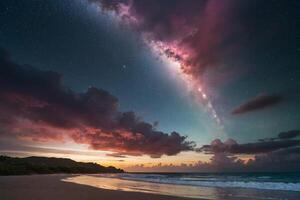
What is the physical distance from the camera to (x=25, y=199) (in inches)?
599

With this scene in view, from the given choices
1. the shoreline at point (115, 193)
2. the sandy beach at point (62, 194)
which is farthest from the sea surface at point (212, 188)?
the sandy beach at point (62, 194)

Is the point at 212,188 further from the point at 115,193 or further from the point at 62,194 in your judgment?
the point at 62,194

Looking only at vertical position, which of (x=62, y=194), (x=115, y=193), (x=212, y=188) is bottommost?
(x=62, y=194)

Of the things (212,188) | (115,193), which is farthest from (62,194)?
(212,188)

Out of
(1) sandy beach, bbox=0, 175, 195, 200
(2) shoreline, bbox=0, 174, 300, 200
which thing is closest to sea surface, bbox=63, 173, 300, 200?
(2) shoreline, bbox=0, 174, 300, 200

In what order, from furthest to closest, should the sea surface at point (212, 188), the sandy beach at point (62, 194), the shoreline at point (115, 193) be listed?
1. the sea surface at point (212, 188)
2. the shoreline at point (115, 193)
3. the sandy beach at point (62, 194)

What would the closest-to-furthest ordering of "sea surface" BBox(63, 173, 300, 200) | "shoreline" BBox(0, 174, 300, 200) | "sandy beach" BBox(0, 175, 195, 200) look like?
"sandy beach" BBox(0, 175, 195, 200) < "shoreline" BBox(0, 174, 300, 200) < "sea surface" BBox(63, 173, 300, 200)

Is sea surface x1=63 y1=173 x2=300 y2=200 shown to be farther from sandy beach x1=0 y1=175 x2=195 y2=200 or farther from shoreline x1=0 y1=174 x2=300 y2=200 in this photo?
sandy beach x1=0 y1=175 x2=195 y2=200

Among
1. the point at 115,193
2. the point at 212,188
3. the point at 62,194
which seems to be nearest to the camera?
the point at 62,194

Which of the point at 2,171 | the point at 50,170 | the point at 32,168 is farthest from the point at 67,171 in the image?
the point at 2,171

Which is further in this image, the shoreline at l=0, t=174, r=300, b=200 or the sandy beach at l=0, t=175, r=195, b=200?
the shoreline at l=0, t=174, r=300, b=200

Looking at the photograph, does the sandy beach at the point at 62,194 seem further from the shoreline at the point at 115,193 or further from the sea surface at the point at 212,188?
the sea surface at the point at 212,188

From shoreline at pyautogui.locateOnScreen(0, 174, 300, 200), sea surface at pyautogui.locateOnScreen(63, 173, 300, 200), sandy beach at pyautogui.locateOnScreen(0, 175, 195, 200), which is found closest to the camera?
sandy beach at pyautogui.locateOnScreen(0, 175, 195, 200)

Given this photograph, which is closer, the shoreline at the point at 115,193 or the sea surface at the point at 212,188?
the shoreline at the point at 115,193
